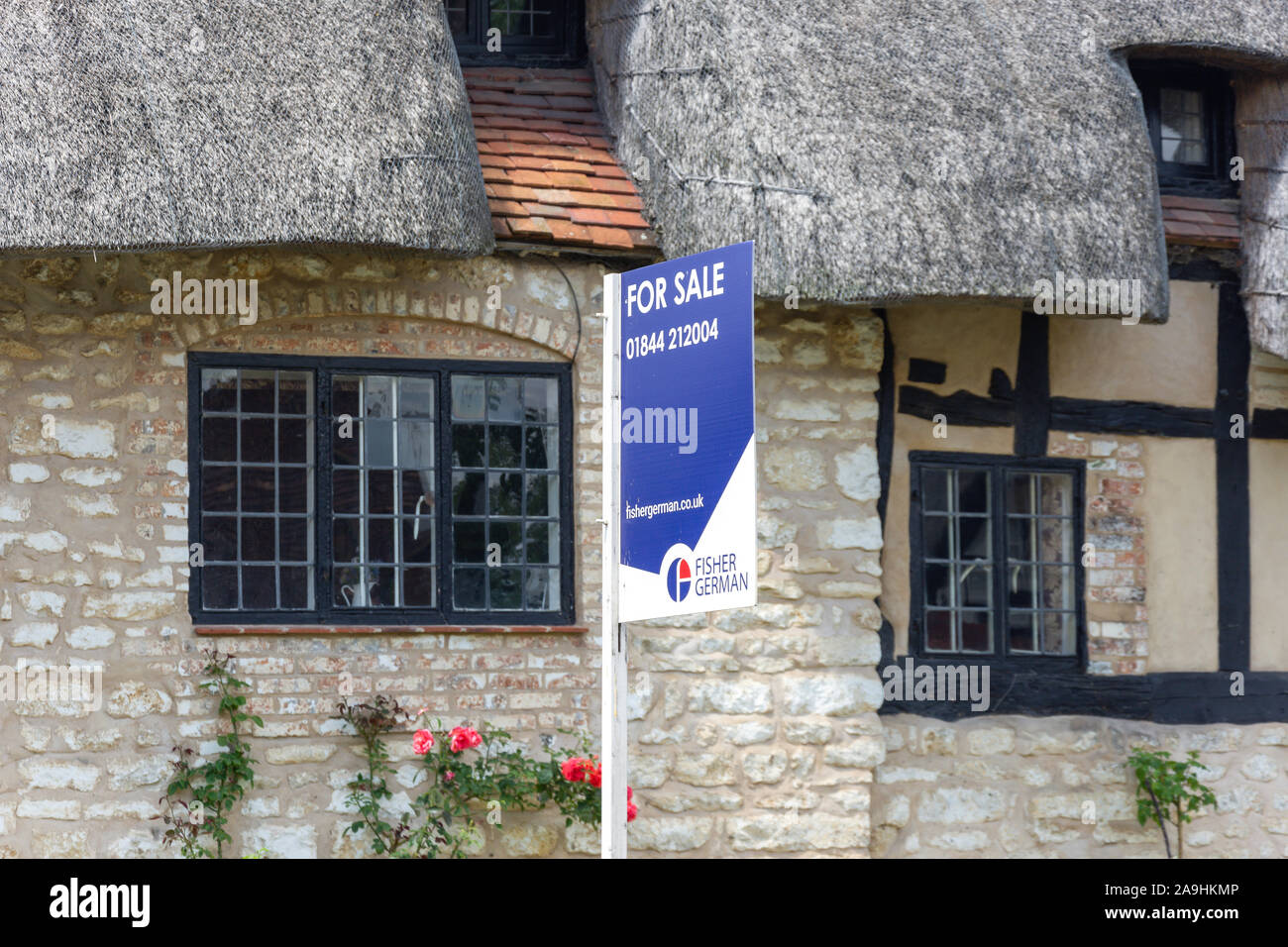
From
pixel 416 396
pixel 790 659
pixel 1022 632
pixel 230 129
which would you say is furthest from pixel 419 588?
pixel 1022 632

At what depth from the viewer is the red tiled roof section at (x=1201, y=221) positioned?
26.1 ft

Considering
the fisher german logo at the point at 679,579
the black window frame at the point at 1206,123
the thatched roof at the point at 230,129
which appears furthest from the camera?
the black window frame at the point at 1206,123

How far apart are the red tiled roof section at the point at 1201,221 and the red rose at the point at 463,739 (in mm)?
4033

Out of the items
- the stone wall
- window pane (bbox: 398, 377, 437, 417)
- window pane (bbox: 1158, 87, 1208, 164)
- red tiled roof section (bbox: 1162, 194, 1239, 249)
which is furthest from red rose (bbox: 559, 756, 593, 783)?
window pane (bbox: 1158, 87, 1208, 164)

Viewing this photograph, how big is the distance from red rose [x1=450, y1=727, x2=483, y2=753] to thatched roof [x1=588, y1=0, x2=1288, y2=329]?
2.15 m

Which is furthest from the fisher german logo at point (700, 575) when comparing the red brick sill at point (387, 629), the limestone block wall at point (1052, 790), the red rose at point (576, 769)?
the limestone block wall at point (1052, 790)

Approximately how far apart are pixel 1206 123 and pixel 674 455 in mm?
5110

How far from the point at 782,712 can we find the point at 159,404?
2879mm

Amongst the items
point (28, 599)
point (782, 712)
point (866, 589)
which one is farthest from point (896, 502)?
point (28, 599)

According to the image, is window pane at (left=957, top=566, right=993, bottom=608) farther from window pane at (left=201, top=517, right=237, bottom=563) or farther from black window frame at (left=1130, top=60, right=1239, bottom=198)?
window pane at (left=201, top=517, right=237, bottom=563)

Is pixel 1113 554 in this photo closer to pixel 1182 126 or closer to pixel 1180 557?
pixel 1180 557

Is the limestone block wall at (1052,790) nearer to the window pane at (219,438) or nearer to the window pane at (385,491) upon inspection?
the window pane at (385,491)

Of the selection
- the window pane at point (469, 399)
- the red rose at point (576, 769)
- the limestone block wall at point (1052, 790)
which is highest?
the window pane at point (469, 399)

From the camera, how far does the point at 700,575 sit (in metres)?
4.32
